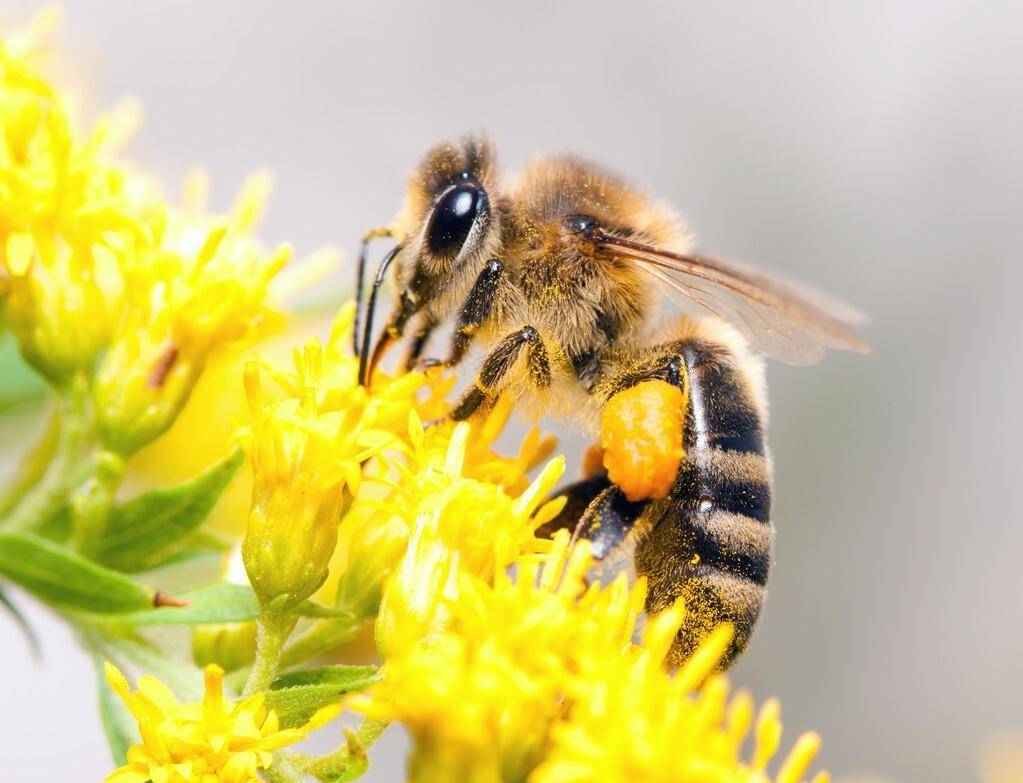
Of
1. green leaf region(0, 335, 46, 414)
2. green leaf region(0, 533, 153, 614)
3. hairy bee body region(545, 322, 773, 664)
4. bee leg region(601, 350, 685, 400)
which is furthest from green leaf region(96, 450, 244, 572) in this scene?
green leaf region(0, 335, 46, 414)

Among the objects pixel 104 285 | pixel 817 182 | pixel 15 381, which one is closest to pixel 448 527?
pixel 104 285

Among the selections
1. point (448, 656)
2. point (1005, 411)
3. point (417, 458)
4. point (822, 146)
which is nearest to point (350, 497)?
point (417, 458)

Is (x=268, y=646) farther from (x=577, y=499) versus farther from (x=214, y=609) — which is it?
(x=577, y=499)

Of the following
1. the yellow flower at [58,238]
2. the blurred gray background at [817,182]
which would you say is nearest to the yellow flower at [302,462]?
the yellow flower at [58,238]

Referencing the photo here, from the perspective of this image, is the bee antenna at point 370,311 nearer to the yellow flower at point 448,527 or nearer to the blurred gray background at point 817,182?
the yellow flower at point 448,527

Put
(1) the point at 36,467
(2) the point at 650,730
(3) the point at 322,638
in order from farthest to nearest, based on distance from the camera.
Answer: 1. (1) the point at 36,467
2. (3) the point at 322,638
3. (2) the point at 650,730

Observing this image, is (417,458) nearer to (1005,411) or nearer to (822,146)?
(1005,411)

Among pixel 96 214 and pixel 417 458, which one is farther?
pixel 96 214
